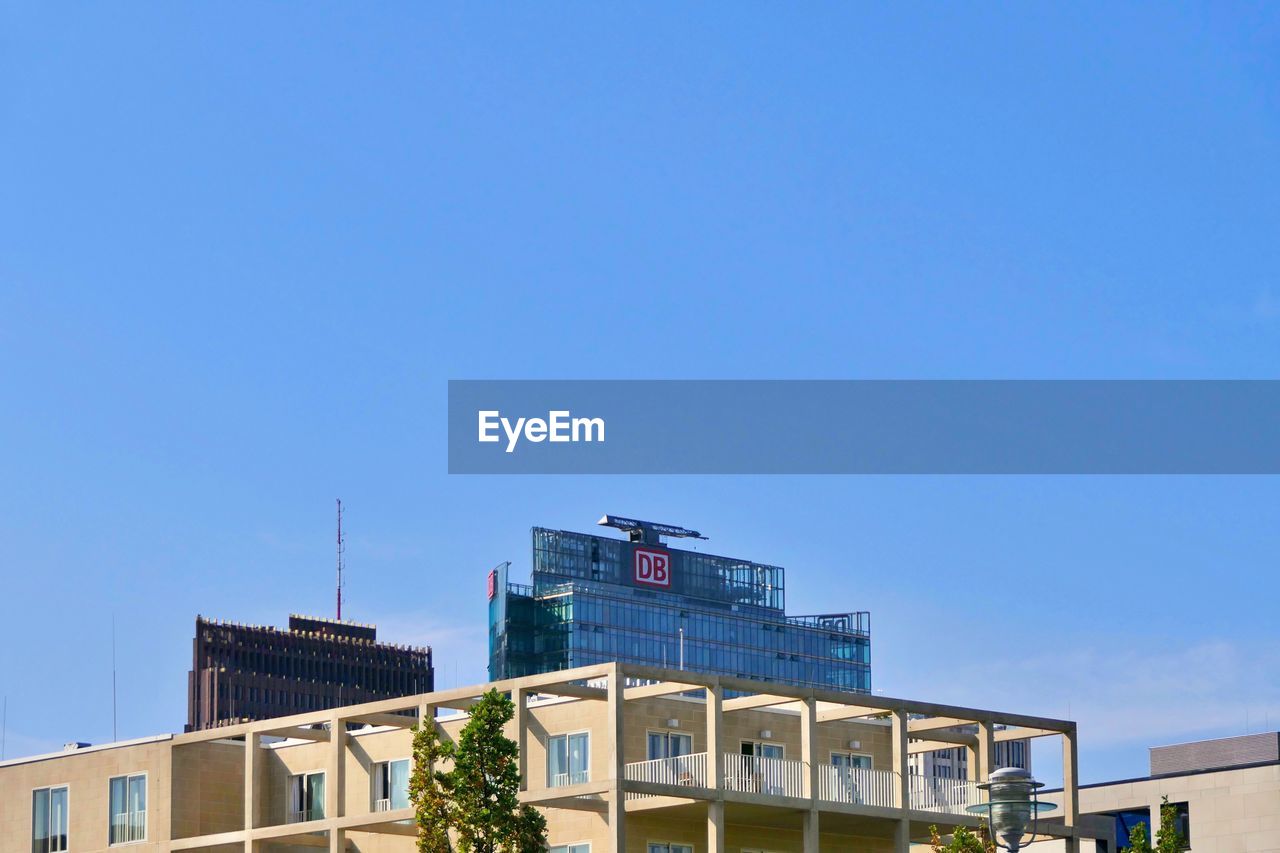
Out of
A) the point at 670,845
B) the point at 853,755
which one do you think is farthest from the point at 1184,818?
the point at 670,845

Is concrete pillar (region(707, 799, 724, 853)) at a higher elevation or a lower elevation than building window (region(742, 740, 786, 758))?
lower

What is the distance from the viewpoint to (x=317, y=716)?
69.8 metres

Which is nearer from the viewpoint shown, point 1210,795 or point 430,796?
point 430,796

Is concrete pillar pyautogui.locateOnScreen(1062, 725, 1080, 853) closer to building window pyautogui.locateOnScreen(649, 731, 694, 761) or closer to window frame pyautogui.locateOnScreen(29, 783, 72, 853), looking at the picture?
building window pyautogui.locateOnScreen(649, 731, 694, 761)

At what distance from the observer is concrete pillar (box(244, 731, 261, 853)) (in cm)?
7256

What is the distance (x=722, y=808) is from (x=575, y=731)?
17.0ft

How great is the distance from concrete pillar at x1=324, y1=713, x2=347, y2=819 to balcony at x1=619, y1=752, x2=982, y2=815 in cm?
1086

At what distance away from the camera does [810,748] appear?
219 feet

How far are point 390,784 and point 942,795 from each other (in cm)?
1802

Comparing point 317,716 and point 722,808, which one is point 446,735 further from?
point 722,808

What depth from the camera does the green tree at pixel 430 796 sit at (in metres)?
60.3

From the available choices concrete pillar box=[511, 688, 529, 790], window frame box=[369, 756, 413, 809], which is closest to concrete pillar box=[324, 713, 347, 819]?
window frame box=[369, 756, 413, 809]

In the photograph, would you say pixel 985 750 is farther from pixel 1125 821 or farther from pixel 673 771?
pixel 1125 821

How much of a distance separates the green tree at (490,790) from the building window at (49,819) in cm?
2306
